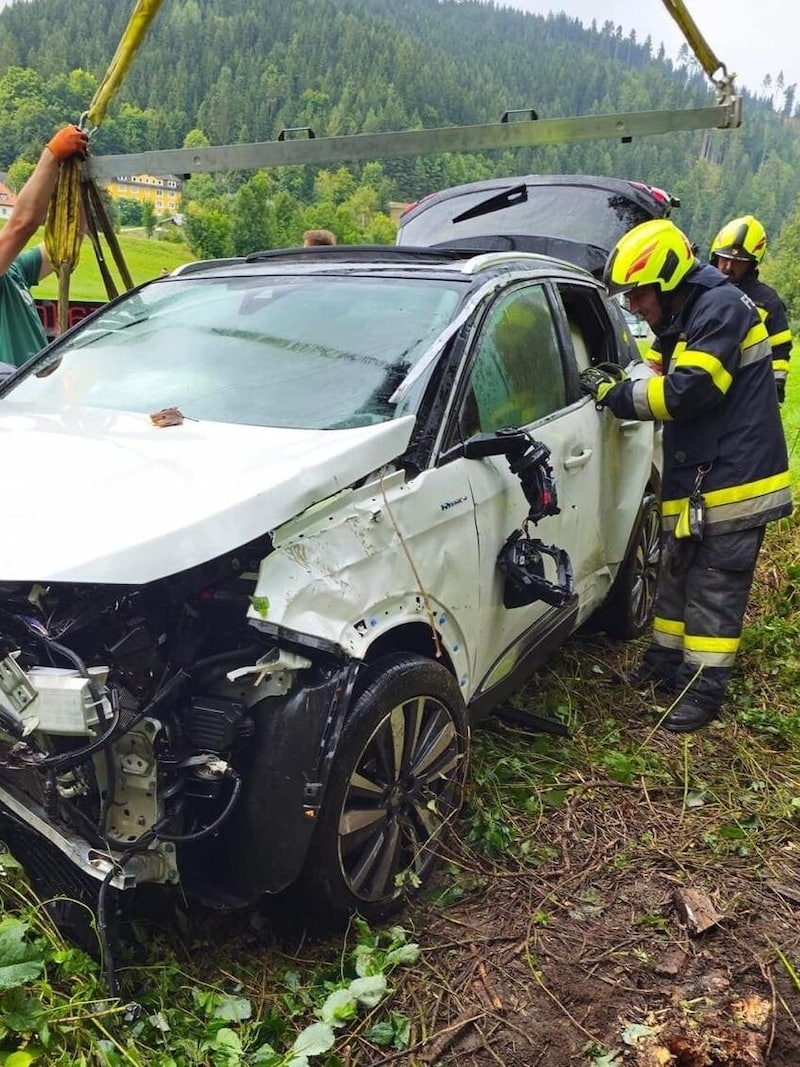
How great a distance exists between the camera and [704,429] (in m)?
3.76

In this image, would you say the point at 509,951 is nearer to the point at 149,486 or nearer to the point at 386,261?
the point at 149,486

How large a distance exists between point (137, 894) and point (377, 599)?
3.09ft

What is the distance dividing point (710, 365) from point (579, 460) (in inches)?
25.7

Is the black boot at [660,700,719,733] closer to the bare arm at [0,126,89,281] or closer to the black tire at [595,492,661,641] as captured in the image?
the black tire at [595,492,661,641]

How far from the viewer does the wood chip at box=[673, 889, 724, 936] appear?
8.38ft

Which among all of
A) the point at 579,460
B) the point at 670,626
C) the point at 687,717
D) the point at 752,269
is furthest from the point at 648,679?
the point at 752,269

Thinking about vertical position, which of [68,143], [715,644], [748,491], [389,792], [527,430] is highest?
[68,143]

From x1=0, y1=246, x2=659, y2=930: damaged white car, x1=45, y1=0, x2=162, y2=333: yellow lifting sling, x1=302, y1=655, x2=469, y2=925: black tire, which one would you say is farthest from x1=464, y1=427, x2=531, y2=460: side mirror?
x1=45, y1=0, x2=162, y2=333: yellow lifting sling

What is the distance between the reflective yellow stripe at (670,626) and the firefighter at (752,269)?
2339 mm

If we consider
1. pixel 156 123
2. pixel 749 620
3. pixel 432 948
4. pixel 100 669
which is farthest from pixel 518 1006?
pixel 156 123

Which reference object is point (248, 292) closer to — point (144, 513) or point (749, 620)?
point (144, 513)

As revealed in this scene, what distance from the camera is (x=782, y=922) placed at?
2619 millimetres

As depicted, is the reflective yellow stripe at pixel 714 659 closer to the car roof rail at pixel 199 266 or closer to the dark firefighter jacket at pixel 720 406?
the dark firefighter jacket at pixel 720 406

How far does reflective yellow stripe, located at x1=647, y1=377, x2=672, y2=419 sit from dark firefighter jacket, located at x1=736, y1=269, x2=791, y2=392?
2.90 metres
